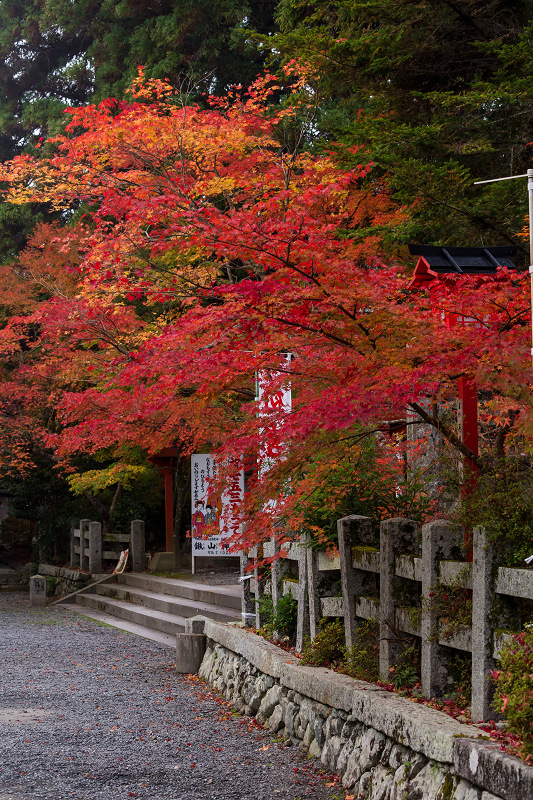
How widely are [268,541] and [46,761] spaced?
3168 millimetres

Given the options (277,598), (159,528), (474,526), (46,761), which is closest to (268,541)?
(277,598)

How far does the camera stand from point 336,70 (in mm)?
10930

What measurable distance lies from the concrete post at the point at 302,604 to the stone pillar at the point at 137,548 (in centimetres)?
1081

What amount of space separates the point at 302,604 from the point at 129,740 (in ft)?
6.09

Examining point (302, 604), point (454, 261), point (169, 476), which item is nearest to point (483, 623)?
point (302, 604)

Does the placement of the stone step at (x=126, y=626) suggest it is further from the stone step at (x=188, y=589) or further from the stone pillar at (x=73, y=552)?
the stone pillar at (x=73, y=552)

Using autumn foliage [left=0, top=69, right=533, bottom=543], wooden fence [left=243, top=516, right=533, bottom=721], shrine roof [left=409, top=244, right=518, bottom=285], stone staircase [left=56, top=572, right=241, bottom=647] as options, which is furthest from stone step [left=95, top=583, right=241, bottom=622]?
shrine roof [left=409, top=244, right=518, bottom=285]

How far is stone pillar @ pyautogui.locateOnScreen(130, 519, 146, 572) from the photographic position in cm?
1759

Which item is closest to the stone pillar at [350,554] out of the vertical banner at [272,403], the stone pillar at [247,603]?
the vertical banner at [272,403]

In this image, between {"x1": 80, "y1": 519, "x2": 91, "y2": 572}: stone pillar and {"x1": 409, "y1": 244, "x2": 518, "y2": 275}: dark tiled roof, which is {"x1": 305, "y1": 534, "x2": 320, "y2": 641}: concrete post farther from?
{"x1": 80, "y1": 519, "x2": 91, "y2": 572}: stone pillar

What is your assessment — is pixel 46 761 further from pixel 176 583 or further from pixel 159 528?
pixel 159 528

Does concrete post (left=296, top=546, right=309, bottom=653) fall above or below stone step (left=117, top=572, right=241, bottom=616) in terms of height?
above

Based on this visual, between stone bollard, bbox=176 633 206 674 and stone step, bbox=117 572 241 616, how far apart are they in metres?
2.29

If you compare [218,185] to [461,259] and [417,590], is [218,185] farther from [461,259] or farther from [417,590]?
[417,590]
